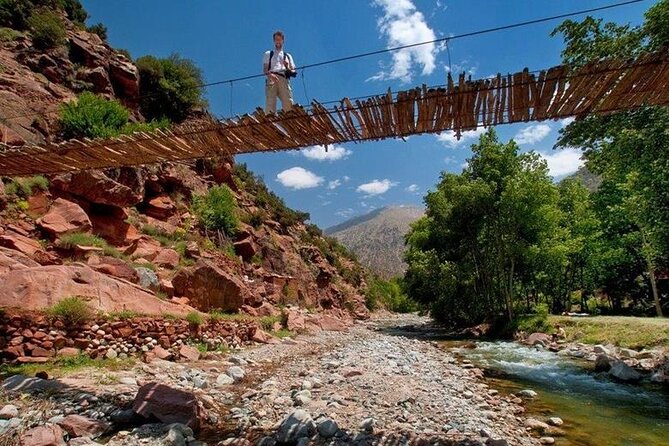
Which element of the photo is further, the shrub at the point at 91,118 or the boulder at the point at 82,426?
the shrub at the point at 91,118

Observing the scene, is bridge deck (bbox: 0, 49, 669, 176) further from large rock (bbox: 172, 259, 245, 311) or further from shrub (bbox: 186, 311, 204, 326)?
large rock (bbox: 172, 259, 245, 311)

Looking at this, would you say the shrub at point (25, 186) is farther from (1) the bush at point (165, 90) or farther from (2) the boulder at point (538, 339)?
(2) the boulder at point (538, 339)

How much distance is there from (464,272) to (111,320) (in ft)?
62.2

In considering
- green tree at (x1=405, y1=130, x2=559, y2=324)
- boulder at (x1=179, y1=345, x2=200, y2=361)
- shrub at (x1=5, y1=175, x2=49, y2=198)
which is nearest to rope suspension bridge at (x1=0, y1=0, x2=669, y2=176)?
boulder at (x1=179, y1=345, x2=200, y2=361)

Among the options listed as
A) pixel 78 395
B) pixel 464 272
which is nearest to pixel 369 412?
pixel 78 395

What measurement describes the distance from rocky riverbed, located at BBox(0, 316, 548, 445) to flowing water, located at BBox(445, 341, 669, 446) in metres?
0.55

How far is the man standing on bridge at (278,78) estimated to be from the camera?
6332 millimetres

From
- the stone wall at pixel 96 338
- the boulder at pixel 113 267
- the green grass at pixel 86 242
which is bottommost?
the stone wall at pixel 96 338

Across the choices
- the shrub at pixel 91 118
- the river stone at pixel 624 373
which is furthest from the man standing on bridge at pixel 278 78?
the shrub at pixel 91 118

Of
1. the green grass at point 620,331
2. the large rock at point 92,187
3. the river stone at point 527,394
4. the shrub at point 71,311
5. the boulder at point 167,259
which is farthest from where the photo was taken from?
the boulder at point 167,259

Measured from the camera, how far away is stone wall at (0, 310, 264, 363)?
7109 millimetres

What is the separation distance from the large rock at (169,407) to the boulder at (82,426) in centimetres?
45

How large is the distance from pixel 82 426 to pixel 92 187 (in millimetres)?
11108

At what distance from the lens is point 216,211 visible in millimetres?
22406
